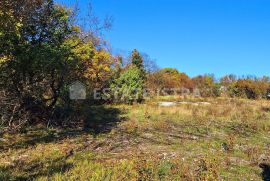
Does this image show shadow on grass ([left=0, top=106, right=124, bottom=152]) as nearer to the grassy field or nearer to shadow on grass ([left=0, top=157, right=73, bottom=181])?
the grassy field

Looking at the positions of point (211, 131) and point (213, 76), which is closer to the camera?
point (211, 131)

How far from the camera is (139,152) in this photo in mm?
10547

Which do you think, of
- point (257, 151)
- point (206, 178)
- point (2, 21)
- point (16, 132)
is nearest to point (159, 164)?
point (206, 178)

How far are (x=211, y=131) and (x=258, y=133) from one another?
6.67 feet

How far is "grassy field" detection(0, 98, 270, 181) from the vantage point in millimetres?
8086

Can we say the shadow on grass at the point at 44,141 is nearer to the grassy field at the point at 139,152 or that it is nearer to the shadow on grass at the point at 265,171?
the grassy field at the point at 139,152

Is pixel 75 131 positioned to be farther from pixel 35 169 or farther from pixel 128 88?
pixel 128 88

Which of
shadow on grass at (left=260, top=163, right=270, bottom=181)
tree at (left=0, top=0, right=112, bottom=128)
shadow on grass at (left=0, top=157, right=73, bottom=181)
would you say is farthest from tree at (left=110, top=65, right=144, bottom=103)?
shadow on grass at (left=260, top=163, right=270, bottom=181)

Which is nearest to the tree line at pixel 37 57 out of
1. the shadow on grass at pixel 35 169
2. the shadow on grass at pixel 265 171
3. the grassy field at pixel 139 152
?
the grassy field at pixel 139 152

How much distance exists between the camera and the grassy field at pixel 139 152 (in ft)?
26.5

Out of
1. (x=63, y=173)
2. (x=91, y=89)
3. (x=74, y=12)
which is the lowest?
(x=63, y=173)

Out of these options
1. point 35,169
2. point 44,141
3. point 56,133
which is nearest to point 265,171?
point 35,169

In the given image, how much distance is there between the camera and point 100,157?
32.4ft

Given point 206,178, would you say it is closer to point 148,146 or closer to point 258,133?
point 148,146
